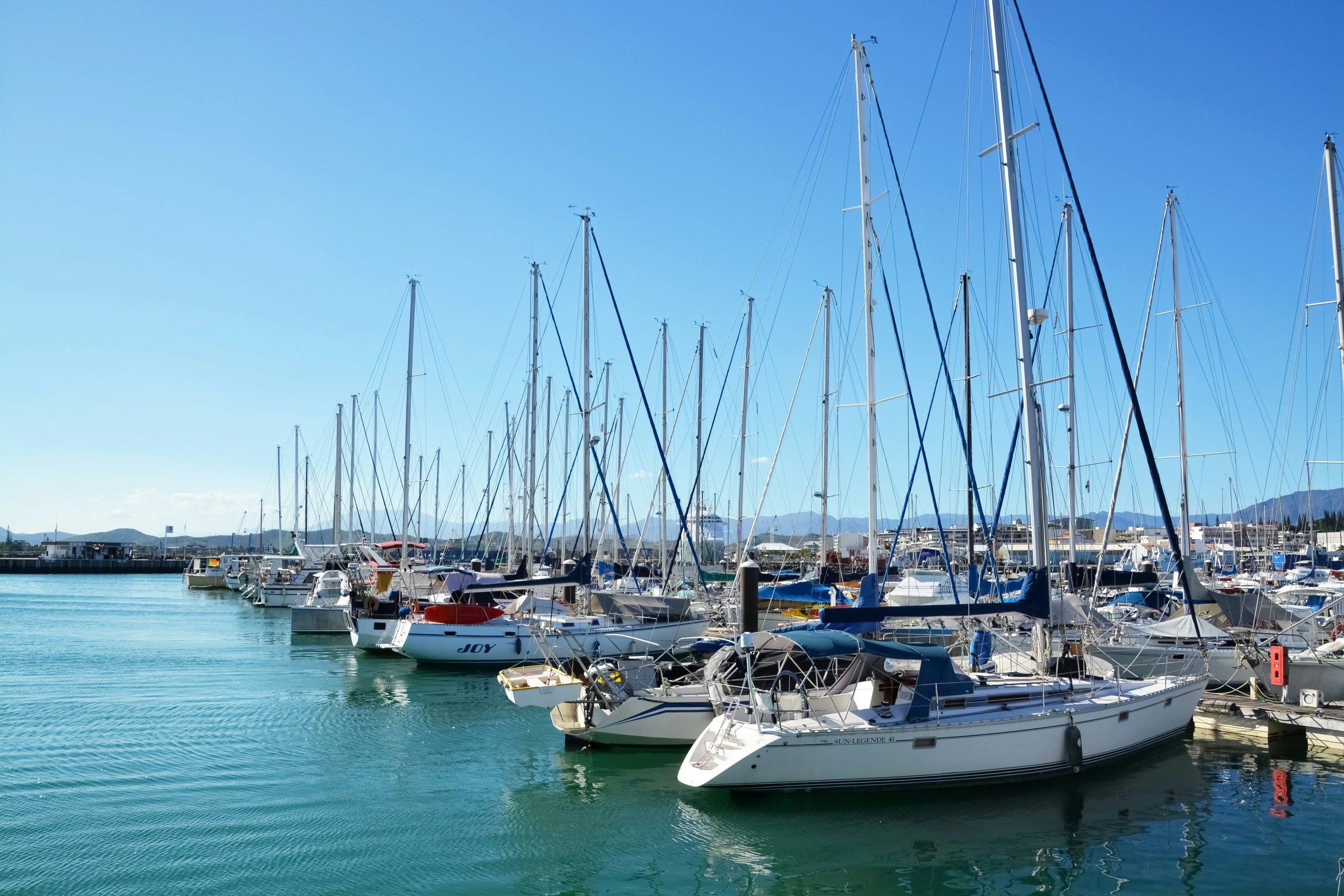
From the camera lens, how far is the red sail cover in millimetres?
32156

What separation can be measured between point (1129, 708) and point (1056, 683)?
1399mm

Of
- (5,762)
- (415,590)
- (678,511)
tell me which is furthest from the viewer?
(415,590)

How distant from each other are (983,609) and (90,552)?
127424 millimetres

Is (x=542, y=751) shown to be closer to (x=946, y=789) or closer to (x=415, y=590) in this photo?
(x=946, y=789)

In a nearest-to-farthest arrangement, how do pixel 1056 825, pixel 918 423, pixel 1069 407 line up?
pixel 1056 825
pixel 918 423
pixel 1069 407

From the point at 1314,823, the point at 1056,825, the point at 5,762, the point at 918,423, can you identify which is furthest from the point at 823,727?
the point at 5,762

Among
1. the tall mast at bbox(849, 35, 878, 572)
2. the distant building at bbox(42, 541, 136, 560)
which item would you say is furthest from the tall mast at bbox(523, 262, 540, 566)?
the distant building at bbox(42, 541, 136, 560)

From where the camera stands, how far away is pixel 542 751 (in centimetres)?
1969

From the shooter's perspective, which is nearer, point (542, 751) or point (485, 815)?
point (485, 815)

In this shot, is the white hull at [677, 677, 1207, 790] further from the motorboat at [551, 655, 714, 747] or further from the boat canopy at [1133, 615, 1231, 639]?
the boat canopy at [1133, 615, 1231, 639]

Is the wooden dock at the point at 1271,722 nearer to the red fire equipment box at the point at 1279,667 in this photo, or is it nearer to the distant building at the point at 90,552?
the red fire equipment box at the point at 1279,667

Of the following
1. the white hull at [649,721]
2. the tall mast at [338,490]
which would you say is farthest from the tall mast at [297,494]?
the white hull at [649,721]

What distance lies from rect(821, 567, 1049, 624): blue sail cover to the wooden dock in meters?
6.05

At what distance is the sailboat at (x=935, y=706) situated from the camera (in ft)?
51.6
